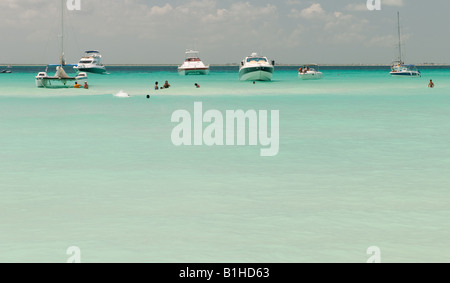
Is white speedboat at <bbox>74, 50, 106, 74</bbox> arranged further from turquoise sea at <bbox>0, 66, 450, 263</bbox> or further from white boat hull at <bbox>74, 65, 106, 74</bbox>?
turquoise sea at <bbox>0, 66, 450, 263</bbox>

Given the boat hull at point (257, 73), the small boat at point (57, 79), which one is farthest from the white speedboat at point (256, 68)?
the small boat at point (57, 79)

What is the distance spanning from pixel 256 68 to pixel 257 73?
1253 millimetres

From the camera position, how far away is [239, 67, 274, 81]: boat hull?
82.2m

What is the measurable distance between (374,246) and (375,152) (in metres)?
10.0

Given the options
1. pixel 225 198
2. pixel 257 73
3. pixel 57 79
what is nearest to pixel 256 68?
pixel 257 73

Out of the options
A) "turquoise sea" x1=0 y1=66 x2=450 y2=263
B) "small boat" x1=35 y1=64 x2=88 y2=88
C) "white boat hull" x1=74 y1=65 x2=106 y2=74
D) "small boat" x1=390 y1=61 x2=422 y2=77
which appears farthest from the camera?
"white boat hull" x1=74 y1=65 x2=106 y2=74

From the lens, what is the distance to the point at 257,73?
82938 mm

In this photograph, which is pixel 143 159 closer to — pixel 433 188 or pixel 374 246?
pixel 433 188

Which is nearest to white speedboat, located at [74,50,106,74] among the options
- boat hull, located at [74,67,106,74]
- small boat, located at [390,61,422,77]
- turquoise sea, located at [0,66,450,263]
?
boat hull, located at [74,67,106,74]

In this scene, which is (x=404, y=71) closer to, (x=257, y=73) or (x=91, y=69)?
(x=257, y=73)

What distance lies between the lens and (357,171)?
52.3ft

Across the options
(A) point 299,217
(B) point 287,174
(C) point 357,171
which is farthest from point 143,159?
(A) point 299,217
